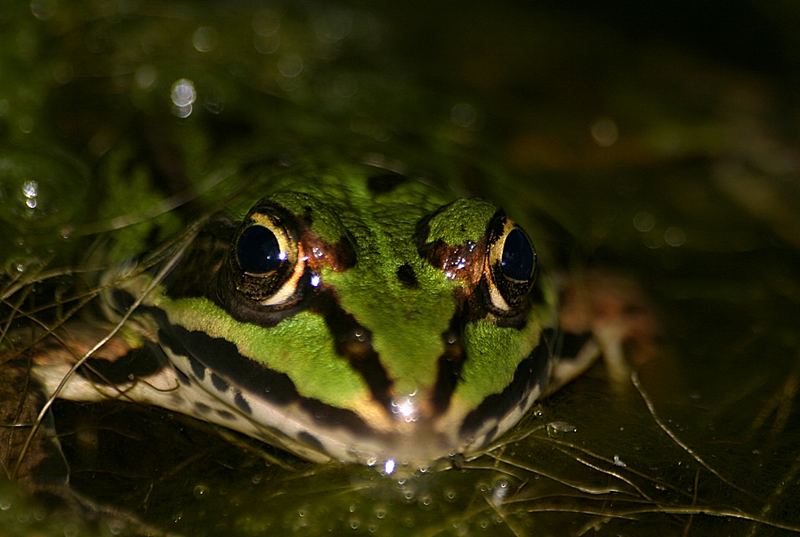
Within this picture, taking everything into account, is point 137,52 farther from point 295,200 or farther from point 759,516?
point 759,516

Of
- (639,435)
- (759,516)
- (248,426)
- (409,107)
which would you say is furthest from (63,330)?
(409,107)

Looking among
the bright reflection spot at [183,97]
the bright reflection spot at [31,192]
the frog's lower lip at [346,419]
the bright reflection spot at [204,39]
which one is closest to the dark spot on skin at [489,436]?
the frog's lower lip at [346,419]

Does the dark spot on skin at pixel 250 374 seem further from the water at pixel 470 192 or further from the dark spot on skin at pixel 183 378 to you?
the water at pixel 470 192

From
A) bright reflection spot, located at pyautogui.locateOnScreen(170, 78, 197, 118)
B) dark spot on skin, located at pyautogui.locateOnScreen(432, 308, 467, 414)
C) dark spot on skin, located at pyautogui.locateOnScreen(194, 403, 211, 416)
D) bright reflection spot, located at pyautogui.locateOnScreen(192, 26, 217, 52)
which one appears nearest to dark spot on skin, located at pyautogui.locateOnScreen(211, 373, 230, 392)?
dark spot on skin, located at pyautogui.locateOnScreen(194, 403, 211, 416)

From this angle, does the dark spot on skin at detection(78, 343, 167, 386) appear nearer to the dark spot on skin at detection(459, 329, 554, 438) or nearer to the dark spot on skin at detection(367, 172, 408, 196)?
the dark spot on skin at detection(367, 172, 408, 196)

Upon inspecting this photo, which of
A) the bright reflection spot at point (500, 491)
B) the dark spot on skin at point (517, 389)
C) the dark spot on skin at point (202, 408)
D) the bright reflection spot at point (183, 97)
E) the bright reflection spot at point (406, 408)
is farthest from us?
the bright reflection spot at point (183, 97)

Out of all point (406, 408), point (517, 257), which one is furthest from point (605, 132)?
point (406, 408)
